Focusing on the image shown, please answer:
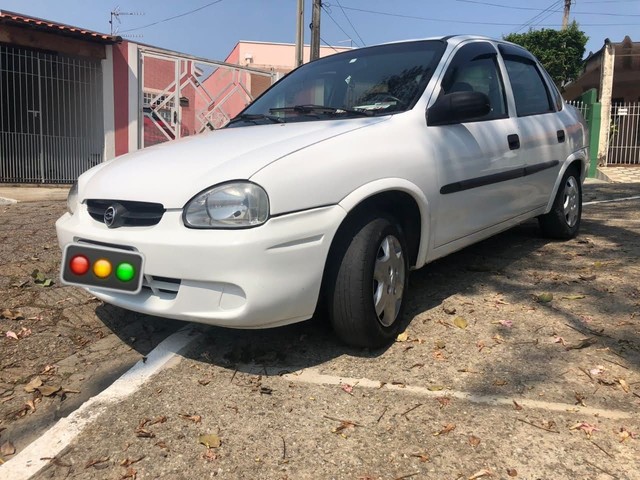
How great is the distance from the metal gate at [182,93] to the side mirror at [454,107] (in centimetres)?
1045

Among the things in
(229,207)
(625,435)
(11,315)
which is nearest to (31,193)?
(11,315)

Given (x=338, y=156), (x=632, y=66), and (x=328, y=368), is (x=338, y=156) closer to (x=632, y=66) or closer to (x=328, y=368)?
(x=328, y=368)

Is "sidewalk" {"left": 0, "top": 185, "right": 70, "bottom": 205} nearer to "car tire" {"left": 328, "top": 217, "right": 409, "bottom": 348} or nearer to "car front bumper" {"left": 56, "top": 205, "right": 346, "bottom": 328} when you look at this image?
"car front bumper" {"left": 56, "top": 205, "right": 346, "bottom": 328}

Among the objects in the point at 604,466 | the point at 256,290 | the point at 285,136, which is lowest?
the point at 604,466

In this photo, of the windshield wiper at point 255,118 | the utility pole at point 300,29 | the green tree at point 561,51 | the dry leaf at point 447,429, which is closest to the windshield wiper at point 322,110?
the windshield wiper at point 255,118

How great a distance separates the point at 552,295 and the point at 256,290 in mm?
2231

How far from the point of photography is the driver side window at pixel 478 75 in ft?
11.8

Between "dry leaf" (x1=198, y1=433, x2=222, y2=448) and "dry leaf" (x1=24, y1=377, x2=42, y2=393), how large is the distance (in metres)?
0.98

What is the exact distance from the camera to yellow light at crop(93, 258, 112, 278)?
2611mm

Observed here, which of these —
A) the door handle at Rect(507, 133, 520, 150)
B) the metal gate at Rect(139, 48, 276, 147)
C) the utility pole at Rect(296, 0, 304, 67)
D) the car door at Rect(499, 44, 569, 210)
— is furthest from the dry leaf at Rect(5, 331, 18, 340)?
the utility pole at Rect(296, 0, 304, 67)

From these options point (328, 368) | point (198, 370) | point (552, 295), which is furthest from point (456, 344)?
point (198, 370)

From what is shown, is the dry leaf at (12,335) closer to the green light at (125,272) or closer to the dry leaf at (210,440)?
the green light at (125,272)

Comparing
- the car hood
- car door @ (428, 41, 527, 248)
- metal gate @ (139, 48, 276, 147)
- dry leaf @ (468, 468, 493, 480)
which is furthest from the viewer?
metal gate @ (139, 48, 276, 147)

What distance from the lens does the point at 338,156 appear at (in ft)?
8.86
